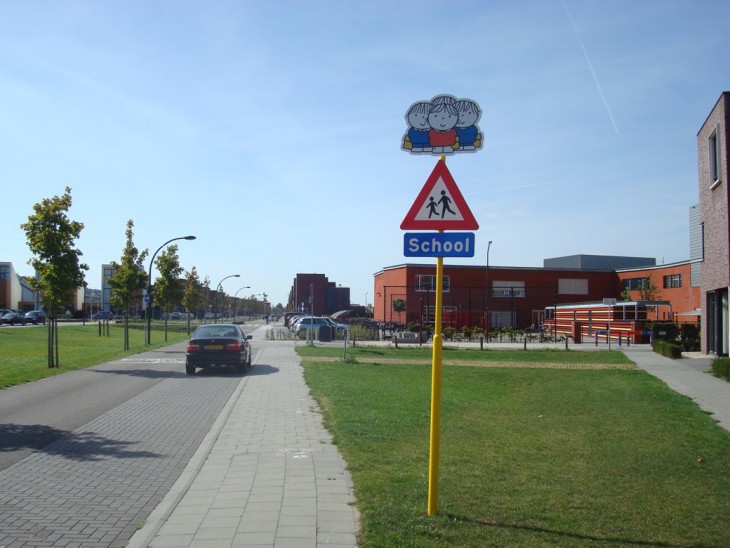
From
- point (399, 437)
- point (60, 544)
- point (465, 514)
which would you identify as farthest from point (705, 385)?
point (60, 544)

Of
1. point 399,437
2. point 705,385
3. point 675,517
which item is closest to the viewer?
point 675,517

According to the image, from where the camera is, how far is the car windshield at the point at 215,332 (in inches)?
771

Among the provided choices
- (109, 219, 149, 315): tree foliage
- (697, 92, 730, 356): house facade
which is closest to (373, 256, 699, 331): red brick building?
(109, 219, 149, 315): tree foliage

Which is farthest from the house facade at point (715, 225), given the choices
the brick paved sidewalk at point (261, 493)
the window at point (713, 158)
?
the brick paved sidewalk at point (261, 493)

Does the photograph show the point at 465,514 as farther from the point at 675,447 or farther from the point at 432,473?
the point at 675,447

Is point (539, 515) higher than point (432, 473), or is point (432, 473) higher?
point (432, 473)

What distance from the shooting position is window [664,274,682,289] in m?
51.0

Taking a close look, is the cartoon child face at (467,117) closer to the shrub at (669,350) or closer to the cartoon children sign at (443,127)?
the cartoon children sign at (443,127)

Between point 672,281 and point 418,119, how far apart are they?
170ft

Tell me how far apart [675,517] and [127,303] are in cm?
3125

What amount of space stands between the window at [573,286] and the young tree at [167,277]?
3532 centimetres

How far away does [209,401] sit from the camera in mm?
13266

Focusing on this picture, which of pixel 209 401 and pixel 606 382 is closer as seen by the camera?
pixel 209 401

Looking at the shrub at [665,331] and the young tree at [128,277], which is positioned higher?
the young tree at [128,277]
